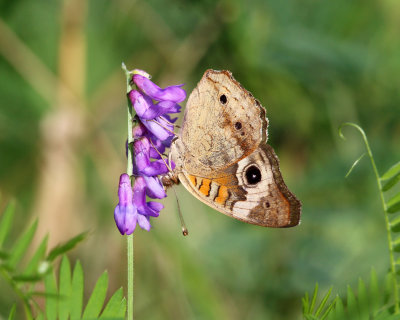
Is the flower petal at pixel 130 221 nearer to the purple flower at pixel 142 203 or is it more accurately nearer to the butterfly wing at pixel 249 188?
the purple flower at pixel 142 203

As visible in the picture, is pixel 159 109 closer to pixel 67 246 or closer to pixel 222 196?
pixel 222 196

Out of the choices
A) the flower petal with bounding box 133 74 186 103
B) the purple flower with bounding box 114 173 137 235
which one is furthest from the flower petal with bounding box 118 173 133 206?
the flower petal with bounding box 133 74 186 103

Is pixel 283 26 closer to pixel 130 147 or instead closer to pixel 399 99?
pixel 399 99

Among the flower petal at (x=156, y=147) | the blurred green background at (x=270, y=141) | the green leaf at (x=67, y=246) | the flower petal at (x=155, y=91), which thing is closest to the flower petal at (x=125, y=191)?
the flower petal at (x=156, y=147)

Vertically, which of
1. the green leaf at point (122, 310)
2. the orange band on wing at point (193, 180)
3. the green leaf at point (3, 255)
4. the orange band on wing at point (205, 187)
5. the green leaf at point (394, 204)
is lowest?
the green leaf at point (122, 310)

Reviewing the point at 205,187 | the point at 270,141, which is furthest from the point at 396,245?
the point at 270,141

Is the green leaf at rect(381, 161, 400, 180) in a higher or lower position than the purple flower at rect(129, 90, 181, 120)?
lower

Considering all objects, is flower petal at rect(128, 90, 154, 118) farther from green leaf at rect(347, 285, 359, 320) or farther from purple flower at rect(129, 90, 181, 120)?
green leaf at rect(347, 285, 359, 320)
